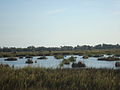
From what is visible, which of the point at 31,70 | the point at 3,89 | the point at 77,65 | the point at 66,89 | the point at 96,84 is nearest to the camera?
the point at 3,89

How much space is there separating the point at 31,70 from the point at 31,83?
13.7 ft

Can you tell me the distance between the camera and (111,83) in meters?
12.1

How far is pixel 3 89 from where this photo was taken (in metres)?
9.88

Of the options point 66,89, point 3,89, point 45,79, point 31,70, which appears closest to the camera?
point 3,89

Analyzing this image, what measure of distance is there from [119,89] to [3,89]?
564cm

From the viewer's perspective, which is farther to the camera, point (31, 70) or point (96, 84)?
point (31, 70)


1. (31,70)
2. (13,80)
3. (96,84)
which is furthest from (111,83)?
(31,70)

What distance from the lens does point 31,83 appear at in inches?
476

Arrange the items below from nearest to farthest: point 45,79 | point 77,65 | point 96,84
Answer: point 96,84, point 45,79, point 77,65

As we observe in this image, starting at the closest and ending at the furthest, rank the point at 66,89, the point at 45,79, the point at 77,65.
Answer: the point at 66,89 → the point at 45,79 → the point at 77,65

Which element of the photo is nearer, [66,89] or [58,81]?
[66,89]

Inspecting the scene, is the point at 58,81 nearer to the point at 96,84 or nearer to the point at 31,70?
the point at 96,84

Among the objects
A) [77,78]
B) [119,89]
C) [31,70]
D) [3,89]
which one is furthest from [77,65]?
[3,89]

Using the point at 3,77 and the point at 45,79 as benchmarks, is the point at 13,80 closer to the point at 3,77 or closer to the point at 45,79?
the point at 3,77
